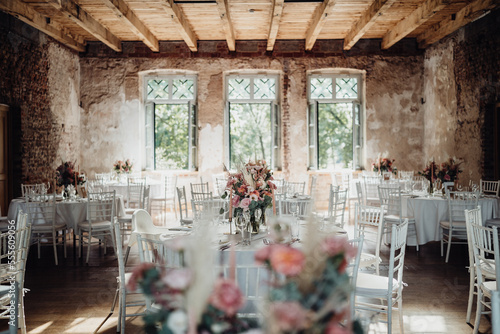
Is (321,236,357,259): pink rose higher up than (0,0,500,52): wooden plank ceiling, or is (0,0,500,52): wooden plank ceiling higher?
(0,0,500,52): wooden plank ceiling

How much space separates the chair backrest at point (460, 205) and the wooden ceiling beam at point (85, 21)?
21.3ft

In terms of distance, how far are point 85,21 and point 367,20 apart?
522 cm

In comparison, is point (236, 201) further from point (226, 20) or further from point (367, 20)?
point (367, 20)

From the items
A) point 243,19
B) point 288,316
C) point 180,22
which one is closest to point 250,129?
point 243,19

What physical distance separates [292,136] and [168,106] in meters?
3.13

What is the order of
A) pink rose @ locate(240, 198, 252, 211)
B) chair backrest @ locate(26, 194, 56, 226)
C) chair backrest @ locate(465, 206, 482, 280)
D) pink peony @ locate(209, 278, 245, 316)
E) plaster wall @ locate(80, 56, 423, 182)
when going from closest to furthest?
pink peony @ locate(209, 278, 245, 316) → chair backrest @ locate(465, 206, 482, 280) → pink rose @ locate(240, 198, 252, 211) → chair backrest @ locate(26, 194, 56, 226) → plaster wall @ locate(80, 56, 423, 182)

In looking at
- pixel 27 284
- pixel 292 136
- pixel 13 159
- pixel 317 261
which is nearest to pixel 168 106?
pixel 292 136

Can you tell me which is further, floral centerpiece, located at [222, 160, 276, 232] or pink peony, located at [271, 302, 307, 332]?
floral centerpiece, located at [222, 160, 276, 232]

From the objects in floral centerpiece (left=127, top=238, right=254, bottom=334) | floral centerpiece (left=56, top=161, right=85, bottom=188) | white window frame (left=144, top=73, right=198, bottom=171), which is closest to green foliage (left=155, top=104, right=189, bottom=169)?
white window frame (left=144, top=73, right=198, bottom=171)

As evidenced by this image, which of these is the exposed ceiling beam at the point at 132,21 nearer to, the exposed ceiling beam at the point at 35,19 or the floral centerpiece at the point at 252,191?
the exposed ceiling beam at the point at 35,19

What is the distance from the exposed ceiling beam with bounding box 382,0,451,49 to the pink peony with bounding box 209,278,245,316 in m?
7.16

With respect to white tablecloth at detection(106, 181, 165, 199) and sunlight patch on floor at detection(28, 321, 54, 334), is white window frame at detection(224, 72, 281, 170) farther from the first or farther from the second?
sunlight patch on floor at detection(28, 321, 54, 334)

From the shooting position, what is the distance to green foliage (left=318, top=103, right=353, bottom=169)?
1057cm

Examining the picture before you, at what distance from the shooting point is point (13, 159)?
25.8 ft
